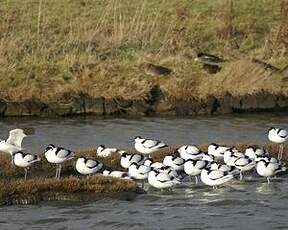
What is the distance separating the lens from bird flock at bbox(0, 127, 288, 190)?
17812mm

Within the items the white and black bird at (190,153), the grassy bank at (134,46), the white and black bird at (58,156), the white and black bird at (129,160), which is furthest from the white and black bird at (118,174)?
the grassy bank at (134,46)

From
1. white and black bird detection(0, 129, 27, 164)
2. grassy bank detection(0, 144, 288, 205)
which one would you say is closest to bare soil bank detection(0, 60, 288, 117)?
white and black bird detection(0, 129, 27, 164)

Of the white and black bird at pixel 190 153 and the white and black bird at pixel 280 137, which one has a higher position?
the white and black bird at pixel 280 137

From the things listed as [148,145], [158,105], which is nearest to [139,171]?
[148,145]

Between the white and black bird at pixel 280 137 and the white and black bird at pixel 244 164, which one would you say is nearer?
the white and black bird at pixel 244 164

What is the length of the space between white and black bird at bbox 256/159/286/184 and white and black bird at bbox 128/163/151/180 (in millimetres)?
2430

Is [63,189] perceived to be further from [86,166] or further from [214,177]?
[214,177]

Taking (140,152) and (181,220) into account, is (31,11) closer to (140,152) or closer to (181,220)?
(140,152)

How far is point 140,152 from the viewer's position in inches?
835

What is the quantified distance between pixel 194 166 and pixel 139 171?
47.8 inches

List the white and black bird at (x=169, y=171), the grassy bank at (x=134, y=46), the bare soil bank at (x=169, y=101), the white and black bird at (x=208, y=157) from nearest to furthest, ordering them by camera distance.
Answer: the white and black bird at (x=169, y=171) < the white and black bird at (x=208, y=157) < the bare soil bank at (x=169, y=101) < the grassy bank at (x=134, y=46)

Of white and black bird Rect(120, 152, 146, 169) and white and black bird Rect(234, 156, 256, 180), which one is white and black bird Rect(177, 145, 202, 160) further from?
white and black bird Rect(234, 156, 256, 180)

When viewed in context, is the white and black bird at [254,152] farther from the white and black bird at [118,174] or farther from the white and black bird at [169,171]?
the white and black bird at [118,174]

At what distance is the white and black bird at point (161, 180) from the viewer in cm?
1745
